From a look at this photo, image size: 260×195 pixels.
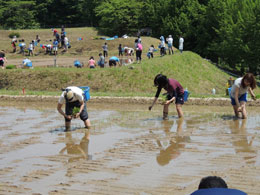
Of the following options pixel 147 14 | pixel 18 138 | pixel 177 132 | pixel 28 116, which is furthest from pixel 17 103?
pixel 147 14

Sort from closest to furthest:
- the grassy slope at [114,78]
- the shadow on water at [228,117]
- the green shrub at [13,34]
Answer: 1. the shadow on water at [228,117]
2. the grassy slope at [114,78]
3. the green shrub at [13,34]

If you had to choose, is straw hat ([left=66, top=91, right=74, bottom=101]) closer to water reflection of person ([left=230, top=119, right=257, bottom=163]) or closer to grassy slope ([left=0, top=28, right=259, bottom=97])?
water reflection of person ([left=230, top=119, right=257, bottom=163])

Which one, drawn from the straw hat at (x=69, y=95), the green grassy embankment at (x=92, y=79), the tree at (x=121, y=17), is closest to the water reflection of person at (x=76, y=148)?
the straw hat at (x=69, y=95)

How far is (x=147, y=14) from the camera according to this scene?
53000mm

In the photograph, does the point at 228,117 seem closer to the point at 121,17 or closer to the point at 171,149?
the point at 171,149

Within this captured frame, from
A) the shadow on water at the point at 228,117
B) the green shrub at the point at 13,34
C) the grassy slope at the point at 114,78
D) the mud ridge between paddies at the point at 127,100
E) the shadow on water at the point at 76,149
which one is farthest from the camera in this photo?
the green shrub at the point at 13,34

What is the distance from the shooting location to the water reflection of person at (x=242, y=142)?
8448 millimetres

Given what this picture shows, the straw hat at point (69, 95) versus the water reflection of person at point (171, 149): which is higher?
the straw hat at point (69, 95)

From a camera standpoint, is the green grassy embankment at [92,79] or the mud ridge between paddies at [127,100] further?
the green grassy embankment at [92,79]

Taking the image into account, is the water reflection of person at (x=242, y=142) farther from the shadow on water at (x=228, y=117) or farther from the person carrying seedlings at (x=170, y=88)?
the person carrying seedlings at (x=170, y=88)

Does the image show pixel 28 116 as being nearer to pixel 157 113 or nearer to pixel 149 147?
pixel 157 113

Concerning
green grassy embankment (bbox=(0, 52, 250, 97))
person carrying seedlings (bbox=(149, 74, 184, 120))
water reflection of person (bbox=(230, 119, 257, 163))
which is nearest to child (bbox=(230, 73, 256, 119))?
water reflection of person (bbox=(230, 119, 257, 163))

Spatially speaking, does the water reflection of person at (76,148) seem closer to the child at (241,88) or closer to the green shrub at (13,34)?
the child at (241,88)

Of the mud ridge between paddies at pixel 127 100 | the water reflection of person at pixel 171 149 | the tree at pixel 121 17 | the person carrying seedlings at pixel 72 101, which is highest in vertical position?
the tree at pixel 121 17
